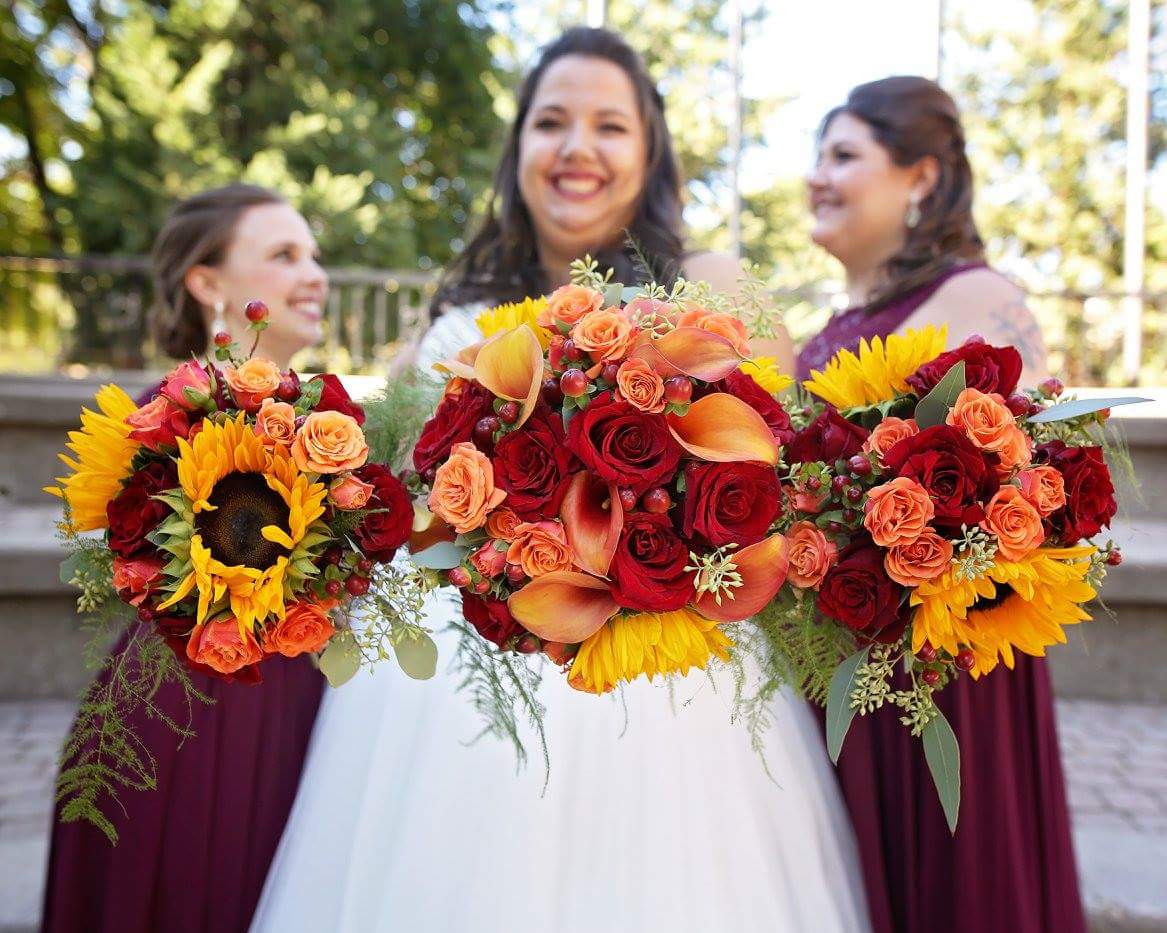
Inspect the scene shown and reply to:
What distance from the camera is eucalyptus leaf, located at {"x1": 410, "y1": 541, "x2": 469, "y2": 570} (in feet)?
3.05

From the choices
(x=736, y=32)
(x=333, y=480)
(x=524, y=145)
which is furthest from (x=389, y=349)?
(x=333, y=480)

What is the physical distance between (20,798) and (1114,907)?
272cm

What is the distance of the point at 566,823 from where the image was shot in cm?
128

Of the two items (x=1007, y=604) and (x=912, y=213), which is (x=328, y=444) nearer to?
(x=1007, y=604)

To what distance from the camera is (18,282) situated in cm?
886

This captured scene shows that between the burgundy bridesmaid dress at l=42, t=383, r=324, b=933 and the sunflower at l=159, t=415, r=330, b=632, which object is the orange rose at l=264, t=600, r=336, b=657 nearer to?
the sunflower at l=159, t=415, r=330, b=632

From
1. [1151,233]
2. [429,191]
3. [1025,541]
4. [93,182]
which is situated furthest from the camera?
[1151,233]

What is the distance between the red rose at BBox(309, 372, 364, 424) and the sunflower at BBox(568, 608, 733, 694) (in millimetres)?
358

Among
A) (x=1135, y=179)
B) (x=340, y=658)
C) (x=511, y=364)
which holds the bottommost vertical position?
(x=340, y=658)

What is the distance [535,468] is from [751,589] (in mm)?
248

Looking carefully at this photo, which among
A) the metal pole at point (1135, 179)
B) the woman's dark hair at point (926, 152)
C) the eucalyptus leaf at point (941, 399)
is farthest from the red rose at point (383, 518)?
the metal pole at point (1135, 179)

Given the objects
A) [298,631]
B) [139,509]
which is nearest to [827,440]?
[298,631]

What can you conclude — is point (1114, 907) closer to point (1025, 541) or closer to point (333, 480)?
point (1025, 541)

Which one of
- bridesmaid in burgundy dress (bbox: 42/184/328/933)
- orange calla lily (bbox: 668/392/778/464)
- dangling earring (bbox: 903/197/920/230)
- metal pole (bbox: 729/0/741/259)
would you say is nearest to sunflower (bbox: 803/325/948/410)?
orange calla lily (bbox: 668/392/778/464)
